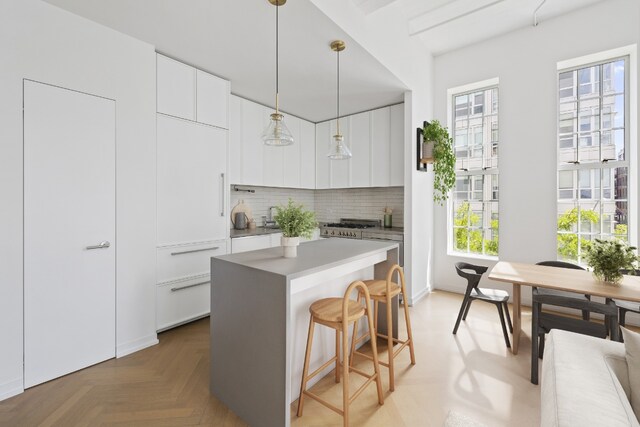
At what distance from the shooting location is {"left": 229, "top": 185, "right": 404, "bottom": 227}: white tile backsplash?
4.82 meters

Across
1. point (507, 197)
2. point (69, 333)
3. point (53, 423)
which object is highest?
point (507, 197)

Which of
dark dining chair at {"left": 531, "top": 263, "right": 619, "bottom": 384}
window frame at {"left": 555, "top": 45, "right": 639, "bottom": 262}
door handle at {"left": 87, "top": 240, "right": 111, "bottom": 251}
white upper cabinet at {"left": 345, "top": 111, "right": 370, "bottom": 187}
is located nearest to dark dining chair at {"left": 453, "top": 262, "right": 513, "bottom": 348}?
dark dining chair at {"left": 531, "top": 263, "right": 619, "bottom": 384}

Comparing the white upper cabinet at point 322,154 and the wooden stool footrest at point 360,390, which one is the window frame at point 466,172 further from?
the wooden stool footrest at point 360,390

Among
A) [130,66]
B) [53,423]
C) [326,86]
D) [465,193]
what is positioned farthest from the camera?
[465,193]

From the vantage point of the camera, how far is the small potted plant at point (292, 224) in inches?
79.3

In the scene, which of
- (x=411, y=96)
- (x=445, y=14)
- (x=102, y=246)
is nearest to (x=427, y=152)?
(x=411, y=96)

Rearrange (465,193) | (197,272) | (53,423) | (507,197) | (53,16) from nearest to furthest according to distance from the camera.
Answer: (53,423), (53,16), (197,272), (507,197), (465,193)

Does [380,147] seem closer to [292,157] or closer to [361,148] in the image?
[361,148]

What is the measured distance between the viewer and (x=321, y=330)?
7.55 ft

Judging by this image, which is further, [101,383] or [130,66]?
[130,66]

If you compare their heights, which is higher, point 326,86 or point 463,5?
point 463,5

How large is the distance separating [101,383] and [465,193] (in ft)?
15.6

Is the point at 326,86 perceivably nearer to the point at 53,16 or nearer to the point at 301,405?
the point at 53,16

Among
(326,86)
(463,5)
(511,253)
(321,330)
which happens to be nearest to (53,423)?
(321,330)
